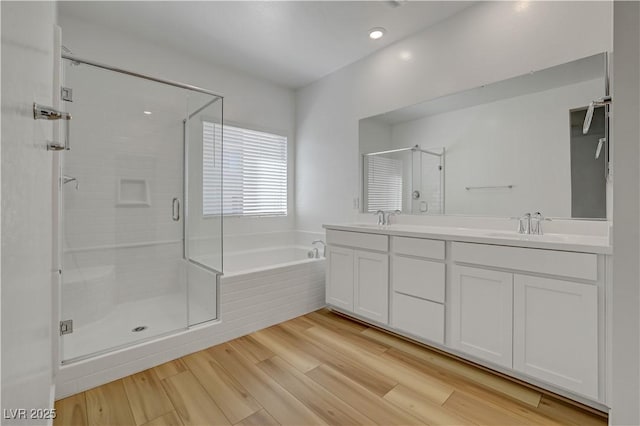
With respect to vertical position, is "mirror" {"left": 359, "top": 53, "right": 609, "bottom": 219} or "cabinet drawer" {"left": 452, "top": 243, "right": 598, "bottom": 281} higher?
"mirror" {"left": 359, "top": 53, "right": 609, "bottom": 219}

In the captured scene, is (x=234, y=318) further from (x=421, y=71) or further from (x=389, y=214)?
(x=421, y=71)

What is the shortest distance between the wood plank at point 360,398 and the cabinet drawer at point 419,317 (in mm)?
635

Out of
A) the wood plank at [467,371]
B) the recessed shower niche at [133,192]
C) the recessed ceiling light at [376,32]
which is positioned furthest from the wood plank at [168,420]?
the recessed ceiling light at [376,32]

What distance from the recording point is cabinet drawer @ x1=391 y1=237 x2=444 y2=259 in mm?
1998

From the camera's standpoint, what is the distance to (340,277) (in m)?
2.68

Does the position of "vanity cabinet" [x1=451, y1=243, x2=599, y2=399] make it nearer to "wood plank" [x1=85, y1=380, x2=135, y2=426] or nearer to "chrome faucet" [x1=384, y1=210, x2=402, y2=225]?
"chrome faucet" [x1=384, y1=210, x2=402, y2=225]

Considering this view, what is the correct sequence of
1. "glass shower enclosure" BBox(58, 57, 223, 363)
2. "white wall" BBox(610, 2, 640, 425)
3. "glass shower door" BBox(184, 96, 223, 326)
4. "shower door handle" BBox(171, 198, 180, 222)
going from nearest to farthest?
"white wall" BBox(610, 2, 640, 425), "glass shower enclosure" BBox(58, 57, 223, 363), "glass shower door" BBox(184, 96, 223, 326), "shower door handle" BBox(171, 198, 180, 222)

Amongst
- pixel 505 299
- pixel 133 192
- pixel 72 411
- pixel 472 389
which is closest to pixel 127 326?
pixel 72 411

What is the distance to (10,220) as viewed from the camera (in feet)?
2.03

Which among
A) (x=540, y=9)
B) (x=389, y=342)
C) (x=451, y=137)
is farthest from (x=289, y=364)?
(x=540, y=9)

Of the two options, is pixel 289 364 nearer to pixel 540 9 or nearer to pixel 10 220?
pixel 10 220

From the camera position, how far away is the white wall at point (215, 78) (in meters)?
2.51

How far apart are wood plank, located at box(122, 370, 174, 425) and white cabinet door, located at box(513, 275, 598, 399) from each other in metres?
1.94

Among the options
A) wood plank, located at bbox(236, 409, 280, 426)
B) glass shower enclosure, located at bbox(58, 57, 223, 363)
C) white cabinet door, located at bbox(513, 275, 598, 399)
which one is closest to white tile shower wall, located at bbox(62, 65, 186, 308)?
glass shower enclosure, located at bbox(58, 57, 223, 363)
